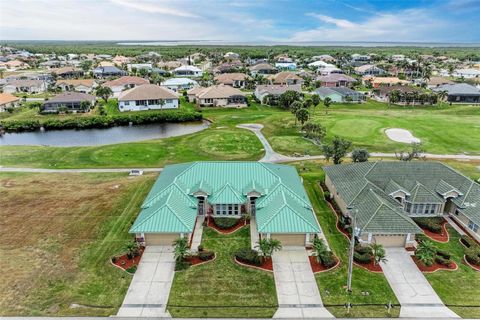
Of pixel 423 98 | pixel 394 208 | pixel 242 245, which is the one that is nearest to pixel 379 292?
pixel 394 208

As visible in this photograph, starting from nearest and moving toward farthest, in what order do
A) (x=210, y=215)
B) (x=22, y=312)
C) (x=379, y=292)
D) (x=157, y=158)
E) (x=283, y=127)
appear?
(x=22, y=312) → (x=379, y=292) → (x=210, y=215) → (x=157, y=158) → (x=283, y=127)

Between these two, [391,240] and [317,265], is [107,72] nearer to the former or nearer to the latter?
[317,265]

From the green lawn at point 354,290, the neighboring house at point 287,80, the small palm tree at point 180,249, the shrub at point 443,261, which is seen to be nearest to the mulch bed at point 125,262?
the small palm tree at point 180,249

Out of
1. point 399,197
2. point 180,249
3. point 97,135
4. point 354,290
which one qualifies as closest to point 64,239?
point 180,249

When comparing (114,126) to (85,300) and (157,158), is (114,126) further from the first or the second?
(85,300)

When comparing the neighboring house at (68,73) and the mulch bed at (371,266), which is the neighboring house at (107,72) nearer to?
the neighboring house at (68,73)

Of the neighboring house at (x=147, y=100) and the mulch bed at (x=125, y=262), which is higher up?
the neighboring house at (x=147, y=100)

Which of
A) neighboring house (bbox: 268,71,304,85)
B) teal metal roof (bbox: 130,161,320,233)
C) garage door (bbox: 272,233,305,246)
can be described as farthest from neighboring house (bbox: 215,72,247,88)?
garage door (bbox: 272,233,305,246)

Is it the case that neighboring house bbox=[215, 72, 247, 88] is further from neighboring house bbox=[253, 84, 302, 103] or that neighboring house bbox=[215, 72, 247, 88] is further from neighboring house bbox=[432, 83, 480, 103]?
neighboring house bbox=[432, 83, 480, 103]
